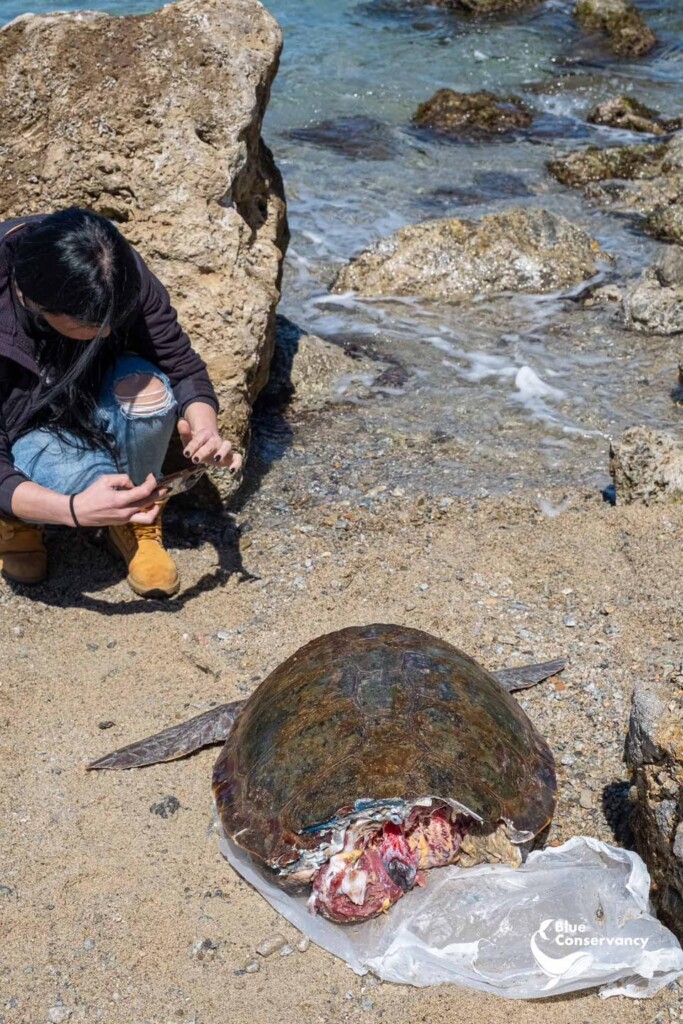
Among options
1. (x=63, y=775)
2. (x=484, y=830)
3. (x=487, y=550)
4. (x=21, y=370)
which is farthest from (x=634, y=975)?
(x=21, y=370)

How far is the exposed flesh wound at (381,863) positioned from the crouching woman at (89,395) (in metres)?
1.38

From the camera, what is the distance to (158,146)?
4.52 m

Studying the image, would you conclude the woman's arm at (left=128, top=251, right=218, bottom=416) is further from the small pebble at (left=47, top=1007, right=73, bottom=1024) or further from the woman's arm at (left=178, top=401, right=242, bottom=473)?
the small pebble at (left=47, top=1007, right=73, bottom=1024)

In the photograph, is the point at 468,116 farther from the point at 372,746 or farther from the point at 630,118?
the point at 372,746

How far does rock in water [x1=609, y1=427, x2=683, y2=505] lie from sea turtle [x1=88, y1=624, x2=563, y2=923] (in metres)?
1.77

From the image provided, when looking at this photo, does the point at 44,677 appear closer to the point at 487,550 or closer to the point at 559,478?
the point at 487,550

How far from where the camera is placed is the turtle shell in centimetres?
275

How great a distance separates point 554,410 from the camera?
5.80 m

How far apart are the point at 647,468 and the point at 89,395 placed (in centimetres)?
244

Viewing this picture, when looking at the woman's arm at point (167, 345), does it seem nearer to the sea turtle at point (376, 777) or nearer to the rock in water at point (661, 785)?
the sea turtle at point (376, 777)

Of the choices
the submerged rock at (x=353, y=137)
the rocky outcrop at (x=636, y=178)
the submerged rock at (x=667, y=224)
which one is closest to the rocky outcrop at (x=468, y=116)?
the submerged rock at (x=353, y=137)

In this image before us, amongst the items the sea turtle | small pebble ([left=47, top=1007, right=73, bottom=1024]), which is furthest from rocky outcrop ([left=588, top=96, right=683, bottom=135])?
small pebble ([left=47, top=1007, right=73, bottom=1024])

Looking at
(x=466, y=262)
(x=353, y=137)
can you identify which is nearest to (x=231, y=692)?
(x=466, y=262)

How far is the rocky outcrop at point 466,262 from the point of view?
735cm
